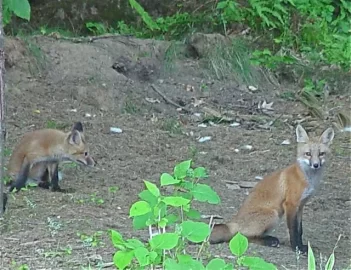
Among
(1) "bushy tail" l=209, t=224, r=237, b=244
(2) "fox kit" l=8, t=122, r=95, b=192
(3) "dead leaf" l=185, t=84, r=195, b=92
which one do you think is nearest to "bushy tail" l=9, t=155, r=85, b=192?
(2) "fox kit" l=8, t=122, r=95, b=192

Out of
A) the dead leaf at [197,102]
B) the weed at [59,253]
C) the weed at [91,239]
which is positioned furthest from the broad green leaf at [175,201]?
the dead leaf at [197,102]

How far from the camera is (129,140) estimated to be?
34.3 ft

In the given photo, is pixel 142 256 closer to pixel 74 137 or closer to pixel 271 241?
pixel 271 241

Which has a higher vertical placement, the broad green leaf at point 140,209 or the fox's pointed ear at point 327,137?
the broad green leaf at point 140,209

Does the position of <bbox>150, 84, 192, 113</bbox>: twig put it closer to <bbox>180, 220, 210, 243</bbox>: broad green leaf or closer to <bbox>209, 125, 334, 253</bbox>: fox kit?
<bbox>209, 125, 334, 253</bbox>: fox kit

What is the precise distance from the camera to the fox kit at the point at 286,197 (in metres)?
A: 7.29

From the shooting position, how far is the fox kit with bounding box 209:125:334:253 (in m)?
7.29

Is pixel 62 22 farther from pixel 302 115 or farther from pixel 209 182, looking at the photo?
pixel 209 182

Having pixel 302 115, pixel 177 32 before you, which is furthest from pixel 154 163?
→ pixel 177 32

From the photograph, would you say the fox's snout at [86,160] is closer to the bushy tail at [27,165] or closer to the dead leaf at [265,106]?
the bushy tail at [27,165]

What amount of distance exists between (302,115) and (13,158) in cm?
548

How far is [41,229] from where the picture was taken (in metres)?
6.57

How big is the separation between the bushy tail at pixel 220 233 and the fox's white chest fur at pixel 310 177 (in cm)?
84

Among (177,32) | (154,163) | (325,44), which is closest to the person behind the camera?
(154,163)
